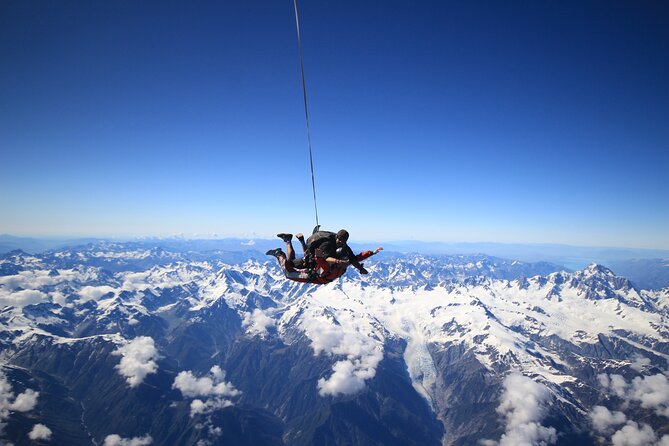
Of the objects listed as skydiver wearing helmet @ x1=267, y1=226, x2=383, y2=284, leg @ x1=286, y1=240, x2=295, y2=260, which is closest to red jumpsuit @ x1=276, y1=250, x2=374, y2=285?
skydiver wearing helmet @ x1=267, y1=226, x2=383, y2=284

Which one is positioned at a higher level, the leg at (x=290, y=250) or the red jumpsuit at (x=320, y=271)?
the leg at (x=290, y=250)

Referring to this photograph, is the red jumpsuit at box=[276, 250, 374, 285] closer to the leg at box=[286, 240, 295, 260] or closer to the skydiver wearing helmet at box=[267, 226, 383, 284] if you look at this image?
the skydiver wearing helmet at box=[267, 226, 383, 284]

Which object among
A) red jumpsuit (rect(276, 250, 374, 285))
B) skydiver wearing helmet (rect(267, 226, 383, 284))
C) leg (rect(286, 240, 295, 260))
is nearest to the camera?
skydiver wearing helmet (rect(267, 226, 383, 284))

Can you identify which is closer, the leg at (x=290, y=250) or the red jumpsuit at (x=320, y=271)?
the red jumpsuit at (x=320, y=271)

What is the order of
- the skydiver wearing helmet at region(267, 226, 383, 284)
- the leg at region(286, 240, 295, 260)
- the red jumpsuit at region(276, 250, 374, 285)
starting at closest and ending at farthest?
1. the skydiver wearing helmet at region(267, 226, 383, 284)
2. the red jumpsuit at region(276, 250, 374, 285)
3. the leg at region(286, 240, 295, 260)

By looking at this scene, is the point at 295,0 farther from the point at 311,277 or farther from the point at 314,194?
the point at 311,277

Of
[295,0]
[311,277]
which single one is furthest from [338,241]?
[295,0]

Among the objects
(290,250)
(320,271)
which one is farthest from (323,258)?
(290,250)

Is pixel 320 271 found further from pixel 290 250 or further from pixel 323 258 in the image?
pixel 290 250

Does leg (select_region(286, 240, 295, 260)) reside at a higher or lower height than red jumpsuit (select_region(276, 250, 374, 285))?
higher

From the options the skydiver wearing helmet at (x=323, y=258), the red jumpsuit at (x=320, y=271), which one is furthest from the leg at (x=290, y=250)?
the red jumpsuit at (x=320, y=271)

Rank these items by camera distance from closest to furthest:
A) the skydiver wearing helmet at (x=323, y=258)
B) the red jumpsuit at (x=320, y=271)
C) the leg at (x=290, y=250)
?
1. the skydiver wearing helmet at (x=323, y=258)
2. the red jumpsuit at (x=320, y=271)
3. the leg at (x=290, y=250)

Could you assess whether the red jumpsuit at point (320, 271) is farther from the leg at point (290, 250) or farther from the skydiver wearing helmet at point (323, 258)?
→ the leg at point (290, 250)
